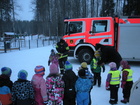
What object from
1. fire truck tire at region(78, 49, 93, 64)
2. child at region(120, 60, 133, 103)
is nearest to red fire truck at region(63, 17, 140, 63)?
fire truck tire at region(78, 49, 93, 64)

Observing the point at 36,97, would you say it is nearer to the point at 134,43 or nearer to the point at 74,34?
the point at 74,34

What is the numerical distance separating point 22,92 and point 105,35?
21.1 ft

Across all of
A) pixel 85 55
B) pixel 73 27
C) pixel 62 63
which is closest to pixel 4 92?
pixel 62 63

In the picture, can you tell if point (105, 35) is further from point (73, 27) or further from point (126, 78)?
point (126, 78)

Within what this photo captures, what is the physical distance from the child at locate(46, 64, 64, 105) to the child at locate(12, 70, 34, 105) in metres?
0.38

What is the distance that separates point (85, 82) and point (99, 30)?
575 cm

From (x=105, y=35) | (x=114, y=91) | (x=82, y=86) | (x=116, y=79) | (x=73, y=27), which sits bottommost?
(x=114, y=91)

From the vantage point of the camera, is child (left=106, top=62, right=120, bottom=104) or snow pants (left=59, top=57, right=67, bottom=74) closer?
child (left=106, top=62, right=120, bottom=104)

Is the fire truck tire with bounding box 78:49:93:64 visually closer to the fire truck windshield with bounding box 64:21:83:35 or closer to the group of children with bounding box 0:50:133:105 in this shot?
the fire truck windshield with bounding box 64:21:83:35

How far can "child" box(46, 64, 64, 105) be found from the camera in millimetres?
3045

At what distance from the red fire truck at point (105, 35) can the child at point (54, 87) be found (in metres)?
5.62

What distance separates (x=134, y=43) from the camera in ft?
26.5

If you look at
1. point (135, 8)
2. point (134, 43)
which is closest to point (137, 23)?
point (134, 43)

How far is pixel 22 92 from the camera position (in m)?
2.78
